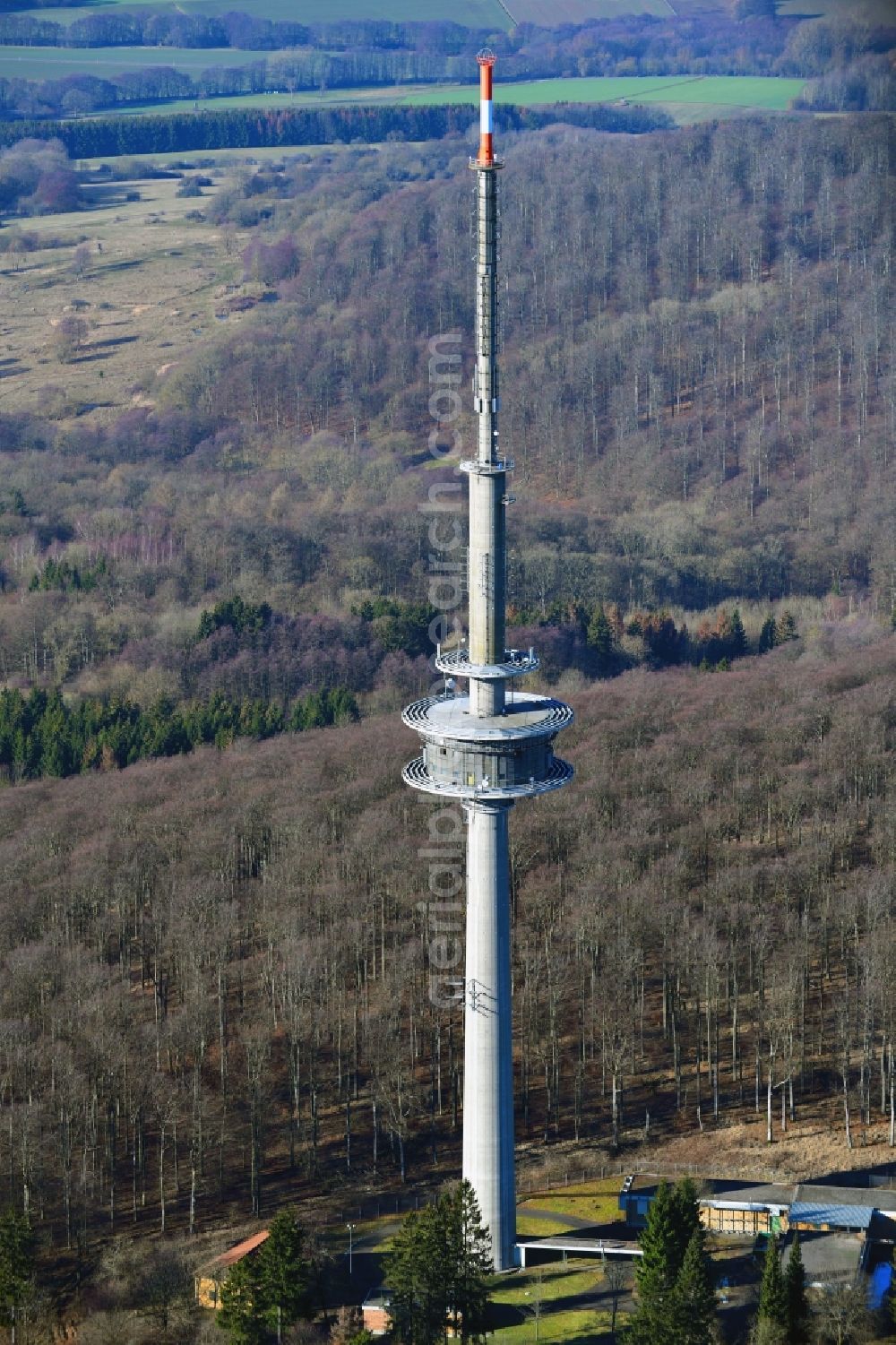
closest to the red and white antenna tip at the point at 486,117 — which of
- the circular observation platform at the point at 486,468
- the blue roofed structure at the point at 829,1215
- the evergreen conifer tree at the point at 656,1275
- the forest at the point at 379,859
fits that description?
the circular observation platform at the point at 486,468

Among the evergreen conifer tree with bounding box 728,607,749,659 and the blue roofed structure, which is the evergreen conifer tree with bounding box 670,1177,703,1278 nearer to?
the blue roofed structure

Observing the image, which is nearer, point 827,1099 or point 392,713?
point 827,1099

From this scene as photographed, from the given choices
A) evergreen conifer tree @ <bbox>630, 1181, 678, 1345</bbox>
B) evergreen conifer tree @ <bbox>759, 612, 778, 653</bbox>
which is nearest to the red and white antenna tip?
evergreen conifer tree @ <bbox>630, 1181, 678, 1345</bbox>

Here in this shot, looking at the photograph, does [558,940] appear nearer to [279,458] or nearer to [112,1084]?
[112,1084]

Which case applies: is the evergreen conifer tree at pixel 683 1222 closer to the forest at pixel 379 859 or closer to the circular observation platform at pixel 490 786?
the circular observation platform at pixel 490 786

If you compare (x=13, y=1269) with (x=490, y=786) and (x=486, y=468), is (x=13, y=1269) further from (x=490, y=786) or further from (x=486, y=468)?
(x=486, y=468)

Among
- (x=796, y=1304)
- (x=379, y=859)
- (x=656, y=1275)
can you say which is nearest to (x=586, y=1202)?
(x=656, y=1275)

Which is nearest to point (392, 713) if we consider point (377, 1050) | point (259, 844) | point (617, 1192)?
point (259, 844)
